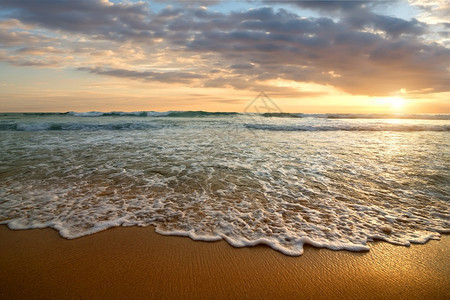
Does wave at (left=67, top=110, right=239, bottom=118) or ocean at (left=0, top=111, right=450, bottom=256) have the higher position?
wave at (left=67, top=110, right=239, bottom=118)

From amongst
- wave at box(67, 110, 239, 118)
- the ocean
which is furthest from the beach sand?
wave at box(67, 110, 239, 118)

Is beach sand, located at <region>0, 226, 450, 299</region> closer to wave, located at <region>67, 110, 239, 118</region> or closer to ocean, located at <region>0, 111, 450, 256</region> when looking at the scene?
ocean, located at <region>0, 111, 450, 256</region>

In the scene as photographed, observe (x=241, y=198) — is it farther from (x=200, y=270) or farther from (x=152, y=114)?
(x=152, y=114)

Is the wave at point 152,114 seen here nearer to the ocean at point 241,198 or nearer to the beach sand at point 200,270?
the ocean at point 241,198

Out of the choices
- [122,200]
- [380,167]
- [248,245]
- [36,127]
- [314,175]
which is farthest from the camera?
[36,127]

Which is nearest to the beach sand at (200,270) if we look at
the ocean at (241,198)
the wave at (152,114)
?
the ocean at (241,198)

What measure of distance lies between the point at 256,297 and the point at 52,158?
8.07 meters

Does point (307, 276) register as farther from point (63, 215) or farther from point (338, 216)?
point (63, 215)

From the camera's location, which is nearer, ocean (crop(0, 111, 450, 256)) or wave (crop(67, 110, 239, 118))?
ocean (crop(0, 111, 450, 256))

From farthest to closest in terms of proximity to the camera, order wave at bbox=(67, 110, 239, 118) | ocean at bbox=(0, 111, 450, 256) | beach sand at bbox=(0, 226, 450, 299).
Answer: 1. wave at bbox=(67, 110, 239, 118)
2. ocean at bbox=(0, 111, 450, 256)
3. beach sand at bbox=(0, 226, 450, 299)

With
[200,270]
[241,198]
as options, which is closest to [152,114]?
[241,198]

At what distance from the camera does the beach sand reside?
232 centimetres

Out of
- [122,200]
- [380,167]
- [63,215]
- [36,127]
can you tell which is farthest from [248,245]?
[36,127]

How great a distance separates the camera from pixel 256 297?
2252mm
